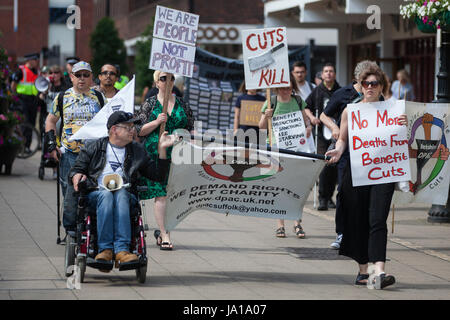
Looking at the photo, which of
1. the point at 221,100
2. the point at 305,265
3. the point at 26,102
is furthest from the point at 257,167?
the point at 26,102

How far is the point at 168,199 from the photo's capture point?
8734mm

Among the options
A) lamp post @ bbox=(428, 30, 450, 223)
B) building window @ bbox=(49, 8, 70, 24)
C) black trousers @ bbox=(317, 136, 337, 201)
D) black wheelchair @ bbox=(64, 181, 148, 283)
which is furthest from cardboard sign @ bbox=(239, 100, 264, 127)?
building window @ bbox=(49, 8, 70, 24)

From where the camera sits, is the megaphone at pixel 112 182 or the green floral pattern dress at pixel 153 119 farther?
the green floral pattern dress at pixel 153 119

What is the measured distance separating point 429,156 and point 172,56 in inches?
132

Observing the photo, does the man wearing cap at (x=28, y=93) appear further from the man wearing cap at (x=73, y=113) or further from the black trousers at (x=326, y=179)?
the man wearing cap at (x=73, y=113)

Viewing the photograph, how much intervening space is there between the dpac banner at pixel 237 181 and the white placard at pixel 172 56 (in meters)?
1.00

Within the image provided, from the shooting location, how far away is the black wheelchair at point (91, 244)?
7.78m

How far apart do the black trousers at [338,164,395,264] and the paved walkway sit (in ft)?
0.98

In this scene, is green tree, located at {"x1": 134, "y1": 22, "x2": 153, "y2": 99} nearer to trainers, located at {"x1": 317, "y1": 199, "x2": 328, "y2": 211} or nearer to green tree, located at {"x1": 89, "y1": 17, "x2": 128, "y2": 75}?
green tree, located at {"x1": 89, "y1": 17, "x2": 128, "y2": 75}

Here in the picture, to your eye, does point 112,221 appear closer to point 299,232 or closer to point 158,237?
point 158,237

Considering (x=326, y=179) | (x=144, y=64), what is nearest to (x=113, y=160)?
(x=326, y=179)

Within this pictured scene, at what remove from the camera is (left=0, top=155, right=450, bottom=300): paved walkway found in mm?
7758

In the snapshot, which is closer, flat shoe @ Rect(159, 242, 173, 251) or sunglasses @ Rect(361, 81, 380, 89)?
sunglasses @ Rect(361, 81, 380, 89)

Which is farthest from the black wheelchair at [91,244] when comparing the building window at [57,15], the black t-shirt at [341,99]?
the building window at [57,15]
